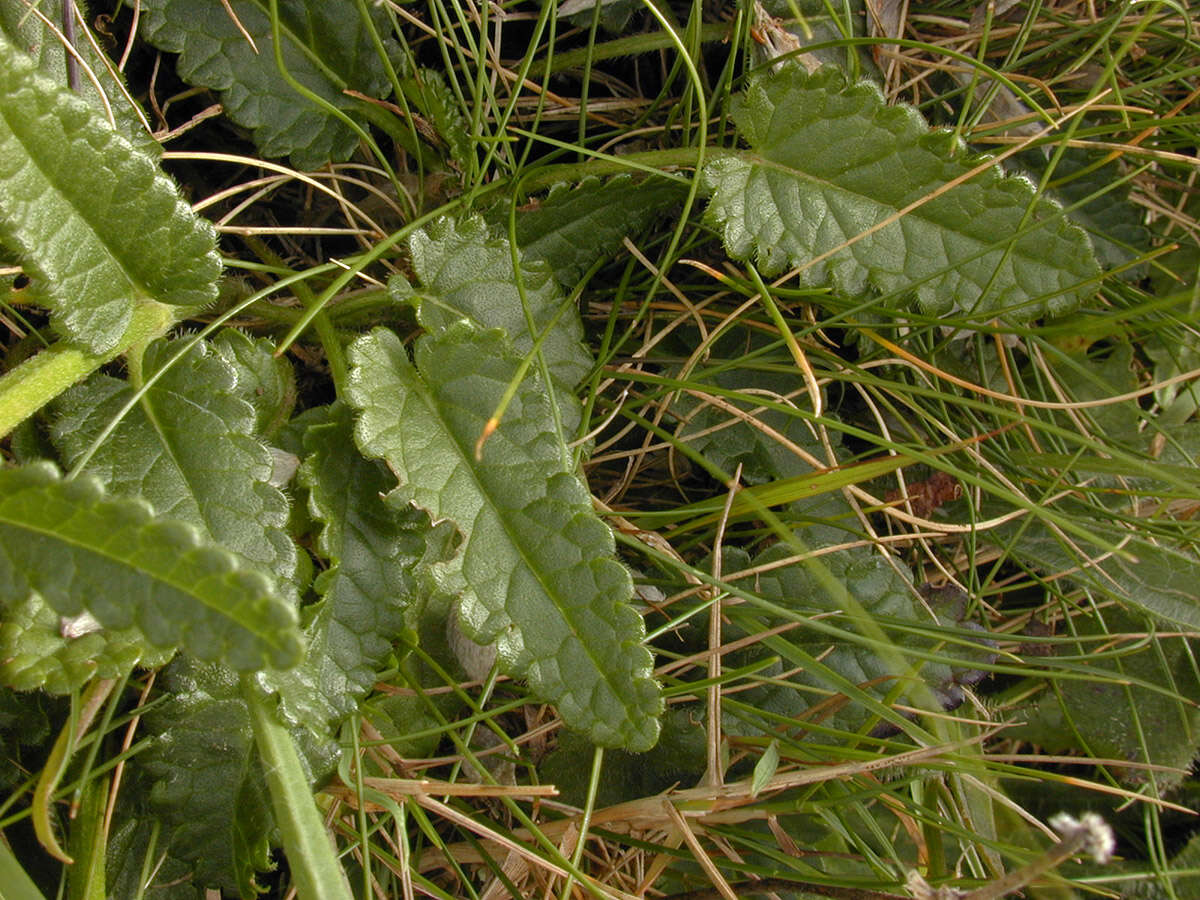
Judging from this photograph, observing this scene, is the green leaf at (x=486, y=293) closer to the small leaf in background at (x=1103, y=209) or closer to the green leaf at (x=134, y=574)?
the green leaf at (x=134, y=574)

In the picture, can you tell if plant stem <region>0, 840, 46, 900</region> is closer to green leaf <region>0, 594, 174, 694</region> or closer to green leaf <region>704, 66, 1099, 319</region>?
green leaf <region>0, 594, 174, 694</region>

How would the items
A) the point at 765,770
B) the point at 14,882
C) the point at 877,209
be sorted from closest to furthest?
the point at 14,882, the point at 765,770, the point at 877,209

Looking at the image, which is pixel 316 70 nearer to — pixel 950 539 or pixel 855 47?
pixel 855 47

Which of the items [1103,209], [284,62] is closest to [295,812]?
[284,62]

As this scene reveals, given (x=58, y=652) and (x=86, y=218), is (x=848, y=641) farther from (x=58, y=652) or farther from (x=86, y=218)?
(x=86, y=218)

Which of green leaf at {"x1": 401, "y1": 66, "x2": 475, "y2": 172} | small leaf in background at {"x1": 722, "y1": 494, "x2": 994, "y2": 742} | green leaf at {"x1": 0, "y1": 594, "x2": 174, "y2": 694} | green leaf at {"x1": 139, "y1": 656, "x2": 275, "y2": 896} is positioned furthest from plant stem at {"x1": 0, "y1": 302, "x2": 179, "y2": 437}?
small leaf in background at {"x1": 722, "y1": 494, "x2": 994, "y2": 742}

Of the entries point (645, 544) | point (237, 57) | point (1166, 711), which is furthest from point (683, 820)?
point (237, 57)

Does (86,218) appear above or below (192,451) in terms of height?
above
